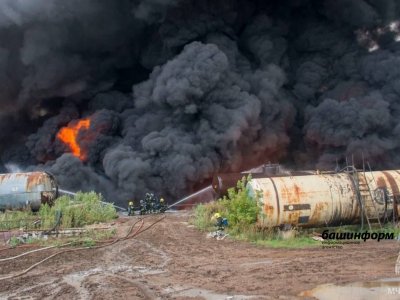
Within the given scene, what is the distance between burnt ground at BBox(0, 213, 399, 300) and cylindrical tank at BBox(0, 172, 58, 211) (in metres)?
8.78

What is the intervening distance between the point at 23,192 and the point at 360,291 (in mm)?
19061

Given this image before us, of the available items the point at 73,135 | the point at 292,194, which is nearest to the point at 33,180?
the point at 292,194

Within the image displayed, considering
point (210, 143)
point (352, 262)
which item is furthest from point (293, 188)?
point (210, 143)

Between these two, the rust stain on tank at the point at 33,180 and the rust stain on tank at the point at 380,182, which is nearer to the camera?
the rust stain on tank at the point at 380,182

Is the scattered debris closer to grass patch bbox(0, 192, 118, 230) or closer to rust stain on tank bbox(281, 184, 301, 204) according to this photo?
rust stain on tank bbox(281, 184, 301, 204)

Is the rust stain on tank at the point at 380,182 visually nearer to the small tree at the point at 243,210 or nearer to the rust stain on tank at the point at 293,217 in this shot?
the rust stain on tank at the point at 293,217

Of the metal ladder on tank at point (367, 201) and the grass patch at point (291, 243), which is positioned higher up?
the metal ladder on tank at point (367, 201)

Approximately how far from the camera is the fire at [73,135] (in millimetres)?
39062

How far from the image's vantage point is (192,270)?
11.8 meters

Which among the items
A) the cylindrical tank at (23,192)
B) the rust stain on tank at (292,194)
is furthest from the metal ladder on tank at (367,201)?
the cylindrical tank at (23,192)

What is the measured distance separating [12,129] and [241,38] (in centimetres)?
2487

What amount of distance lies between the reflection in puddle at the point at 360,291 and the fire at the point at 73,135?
104ft

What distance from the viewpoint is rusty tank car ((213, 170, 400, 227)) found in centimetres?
1584

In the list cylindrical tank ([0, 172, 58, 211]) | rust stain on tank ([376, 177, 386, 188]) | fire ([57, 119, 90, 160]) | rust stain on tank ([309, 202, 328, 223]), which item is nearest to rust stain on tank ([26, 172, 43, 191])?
cylindrical tank ([0, 172, 58, 211])
